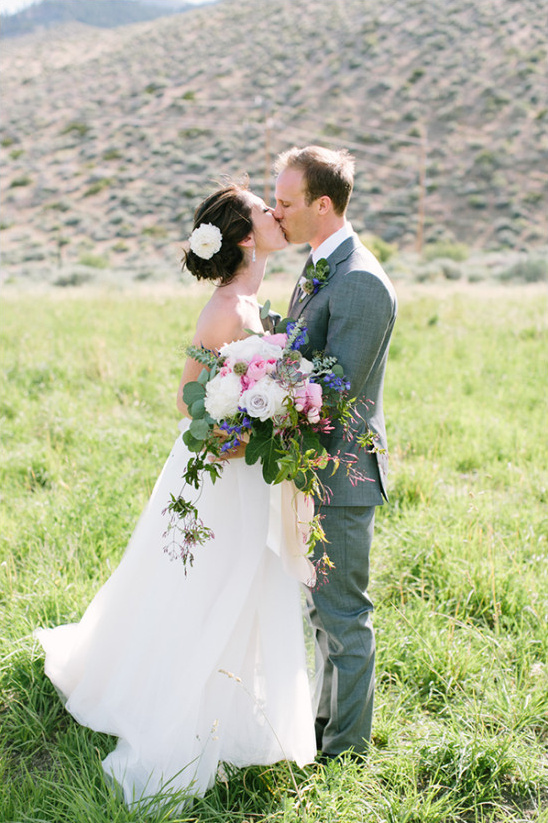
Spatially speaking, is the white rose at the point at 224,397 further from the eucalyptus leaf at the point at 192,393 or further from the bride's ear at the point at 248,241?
the bride's ear at the point at 248,241

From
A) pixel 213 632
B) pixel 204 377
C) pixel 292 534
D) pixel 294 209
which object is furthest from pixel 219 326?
pixel 213 632

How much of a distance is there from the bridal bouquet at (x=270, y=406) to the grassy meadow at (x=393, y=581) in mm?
1043

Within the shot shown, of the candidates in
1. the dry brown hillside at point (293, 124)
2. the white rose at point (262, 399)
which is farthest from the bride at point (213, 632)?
the dry brown hillside at point (293, 124)

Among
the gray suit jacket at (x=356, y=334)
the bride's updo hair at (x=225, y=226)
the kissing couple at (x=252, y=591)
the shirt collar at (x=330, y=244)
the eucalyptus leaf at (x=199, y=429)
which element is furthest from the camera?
the bride's updo hair at (x=225, y=226)

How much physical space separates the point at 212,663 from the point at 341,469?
881 mm

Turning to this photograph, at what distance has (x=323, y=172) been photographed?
2693 mm

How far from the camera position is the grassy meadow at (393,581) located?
8.54ft

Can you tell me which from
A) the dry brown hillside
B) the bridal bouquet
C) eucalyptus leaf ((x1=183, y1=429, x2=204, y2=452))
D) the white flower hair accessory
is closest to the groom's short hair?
the white flower hair accessory

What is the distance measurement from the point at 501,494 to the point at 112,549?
2.77 metres

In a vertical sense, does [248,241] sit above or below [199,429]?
above

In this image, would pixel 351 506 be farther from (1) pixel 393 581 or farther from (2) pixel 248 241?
(1) pixel 393 581

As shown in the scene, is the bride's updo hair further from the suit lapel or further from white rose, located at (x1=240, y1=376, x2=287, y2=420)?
white rose, located at (x1=240, y1=376, x2=287, y2=420)

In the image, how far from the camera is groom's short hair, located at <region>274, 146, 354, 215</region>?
8.85ft

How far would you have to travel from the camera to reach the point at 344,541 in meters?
2.66
